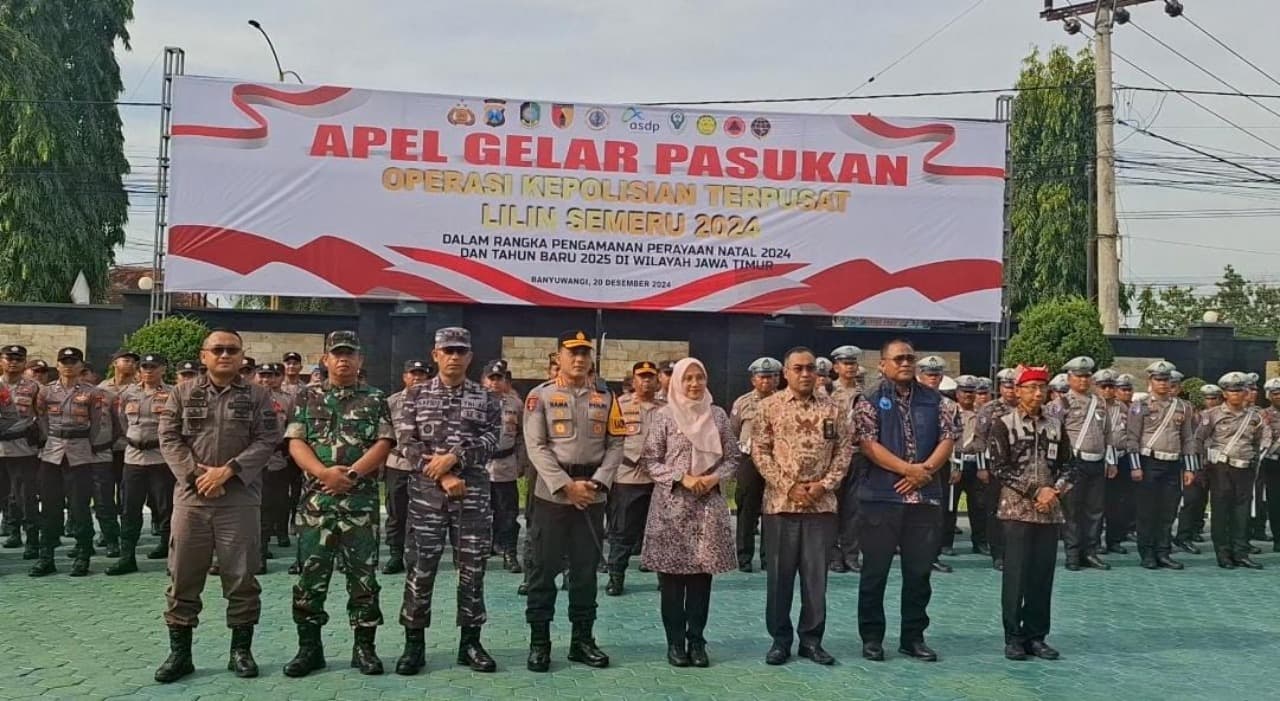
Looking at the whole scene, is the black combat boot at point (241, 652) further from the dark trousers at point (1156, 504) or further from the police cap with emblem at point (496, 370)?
the dark trousers at point (1156, 504)

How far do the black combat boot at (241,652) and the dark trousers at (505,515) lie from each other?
3496 millimetres

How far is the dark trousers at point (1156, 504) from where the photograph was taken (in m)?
10.0

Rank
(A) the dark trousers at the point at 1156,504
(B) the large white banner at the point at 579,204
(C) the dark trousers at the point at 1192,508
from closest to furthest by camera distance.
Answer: (A) the dark trousers at the point at 1156,504
(C) the dark trousers at the point at 1192,508
(B) the large white banner at the point at 579,204

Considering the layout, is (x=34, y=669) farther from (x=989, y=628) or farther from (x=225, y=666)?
(x=989, y=628)

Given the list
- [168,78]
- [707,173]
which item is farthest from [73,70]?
[707,173]

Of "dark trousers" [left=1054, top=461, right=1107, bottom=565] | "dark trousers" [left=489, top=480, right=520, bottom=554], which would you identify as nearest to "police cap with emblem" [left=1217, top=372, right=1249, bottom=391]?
"dark trousers" [left=1054, top=461, right=1107, bottom=565]

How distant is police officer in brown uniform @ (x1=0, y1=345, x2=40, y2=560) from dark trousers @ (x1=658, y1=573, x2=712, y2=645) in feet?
18.5

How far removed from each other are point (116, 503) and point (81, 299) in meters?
14.3

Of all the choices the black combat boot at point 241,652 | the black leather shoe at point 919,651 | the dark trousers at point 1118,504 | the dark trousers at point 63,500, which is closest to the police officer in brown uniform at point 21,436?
the dark trousers at point 63,500

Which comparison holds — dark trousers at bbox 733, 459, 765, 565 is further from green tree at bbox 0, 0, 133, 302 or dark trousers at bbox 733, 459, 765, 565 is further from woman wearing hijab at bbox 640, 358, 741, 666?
green tree at bbox 0, 0, 133, 302

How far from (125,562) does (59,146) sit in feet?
67.6

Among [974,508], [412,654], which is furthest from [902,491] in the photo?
[974,508]

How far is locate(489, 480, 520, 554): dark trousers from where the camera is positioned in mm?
9078

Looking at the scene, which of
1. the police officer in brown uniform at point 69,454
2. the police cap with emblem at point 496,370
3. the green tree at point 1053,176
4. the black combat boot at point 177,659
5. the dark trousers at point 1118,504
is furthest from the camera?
the green tree at point 1053,176
